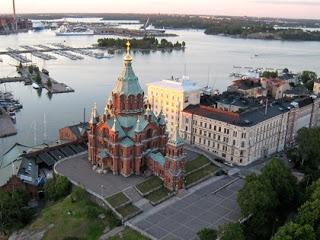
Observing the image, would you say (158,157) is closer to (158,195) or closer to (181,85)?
(158,195)

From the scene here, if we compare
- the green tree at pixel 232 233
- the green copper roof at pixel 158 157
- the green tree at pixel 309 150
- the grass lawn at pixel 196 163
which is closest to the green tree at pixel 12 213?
the green copper roof at pixel 158 157

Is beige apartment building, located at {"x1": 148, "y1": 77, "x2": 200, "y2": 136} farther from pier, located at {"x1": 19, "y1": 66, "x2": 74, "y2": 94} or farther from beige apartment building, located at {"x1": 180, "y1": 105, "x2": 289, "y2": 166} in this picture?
pier, located at {"x1": 19, "y1": 66, "x2": 74, "y2": 94}

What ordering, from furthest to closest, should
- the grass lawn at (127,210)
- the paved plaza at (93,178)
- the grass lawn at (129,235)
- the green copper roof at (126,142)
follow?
the green copper roof at (126,142), the paved plaza at (93,178), the grass lawn at (127,210), the grass lawn at (129,235)

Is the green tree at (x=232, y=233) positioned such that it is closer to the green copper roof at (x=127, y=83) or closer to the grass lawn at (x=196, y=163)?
the grass lawn at (x=196, y=163)

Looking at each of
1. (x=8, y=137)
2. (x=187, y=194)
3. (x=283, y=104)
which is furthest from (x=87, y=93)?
(x=187, y=194)

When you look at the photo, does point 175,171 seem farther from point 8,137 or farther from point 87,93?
point 87,93

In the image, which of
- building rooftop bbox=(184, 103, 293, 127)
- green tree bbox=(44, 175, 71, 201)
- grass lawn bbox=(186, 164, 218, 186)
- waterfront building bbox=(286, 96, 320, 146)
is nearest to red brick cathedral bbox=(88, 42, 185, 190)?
grass lawn bbox=(186, 164, 218, 186)
